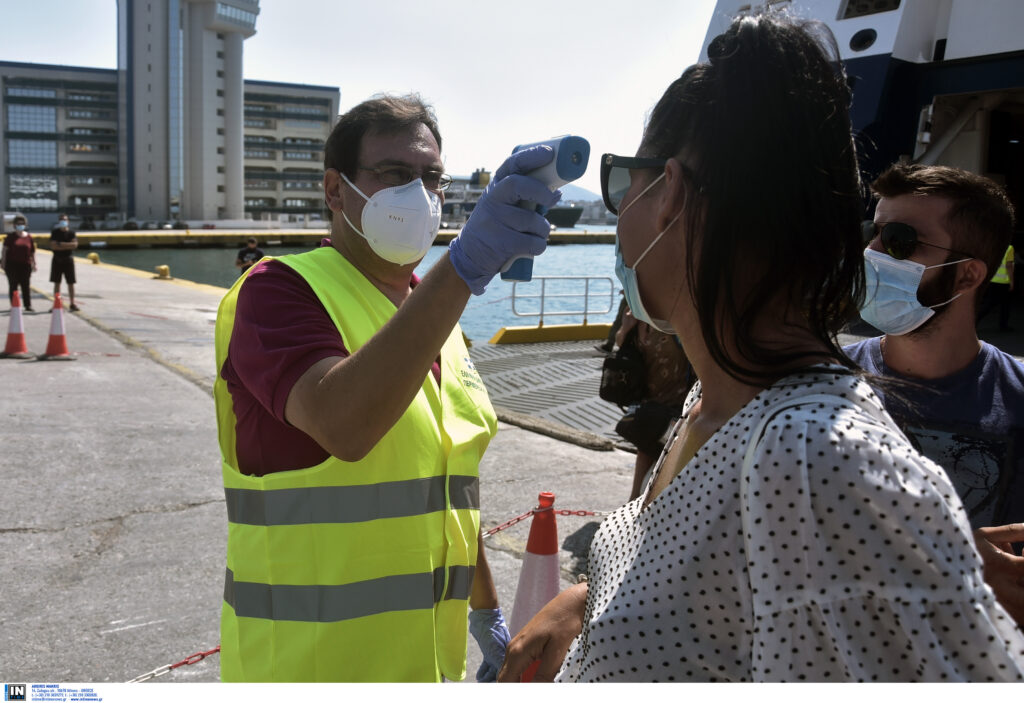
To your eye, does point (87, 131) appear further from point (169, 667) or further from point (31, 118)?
point (169, 667)

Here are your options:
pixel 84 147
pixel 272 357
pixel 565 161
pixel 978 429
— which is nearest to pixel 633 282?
pixel 565 161

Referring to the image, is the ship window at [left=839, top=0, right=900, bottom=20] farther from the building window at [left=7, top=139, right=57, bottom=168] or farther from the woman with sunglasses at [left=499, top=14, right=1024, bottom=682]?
the building window at [left=7, top=139, right=57, bottom=168]

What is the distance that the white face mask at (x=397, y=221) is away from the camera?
2.12 meters

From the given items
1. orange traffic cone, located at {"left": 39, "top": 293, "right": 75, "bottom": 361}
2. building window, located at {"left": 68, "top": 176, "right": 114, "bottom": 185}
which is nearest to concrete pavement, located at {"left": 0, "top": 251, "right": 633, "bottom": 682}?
orange traffic cone, located at {"left": 39, "top": 293, "right": 75, "bottom": 361}

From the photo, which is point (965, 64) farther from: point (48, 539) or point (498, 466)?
point (48, 539)

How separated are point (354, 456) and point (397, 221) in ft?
2.49

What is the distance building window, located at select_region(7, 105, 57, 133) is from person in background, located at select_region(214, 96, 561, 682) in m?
96.5

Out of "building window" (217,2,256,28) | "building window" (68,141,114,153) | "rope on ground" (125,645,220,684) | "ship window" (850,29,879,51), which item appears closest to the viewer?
"rope on ground" (125,645,220,684)

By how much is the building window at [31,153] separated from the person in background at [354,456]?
313 ft

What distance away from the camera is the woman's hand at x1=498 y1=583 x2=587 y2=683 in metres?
1.74

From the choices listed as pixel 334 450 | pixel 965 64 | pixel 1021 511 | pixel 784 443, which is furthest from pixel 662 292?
pixel 965 64

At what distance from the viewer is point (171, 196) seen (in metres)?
79.3

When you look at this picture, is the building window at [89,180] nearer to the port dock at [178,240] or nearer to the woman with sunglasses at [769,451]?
the port dock at [178,240]

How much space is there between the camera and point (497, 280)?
994 inches
